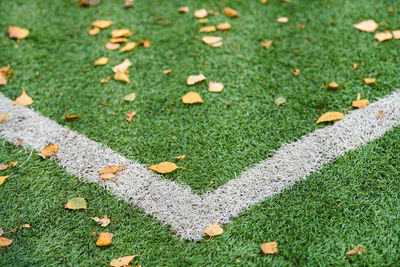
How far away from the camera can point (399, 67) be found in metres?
2.83

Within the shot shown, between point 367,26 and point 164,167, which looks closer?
point 164,167

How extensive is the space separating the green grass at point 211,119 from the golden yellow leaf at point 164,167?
5 centimetres

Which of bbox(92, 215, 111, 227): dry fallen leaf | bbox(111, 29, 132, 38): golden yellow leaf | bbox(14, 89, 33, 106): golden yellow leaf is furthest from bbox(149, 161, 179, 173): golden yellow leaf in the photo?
bbox(111, 29, 132, 38): golden yellow leaf

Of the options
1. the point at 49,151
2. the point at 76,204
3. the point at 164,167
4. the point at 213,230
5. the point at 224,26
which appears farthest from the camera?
the point at 224,26

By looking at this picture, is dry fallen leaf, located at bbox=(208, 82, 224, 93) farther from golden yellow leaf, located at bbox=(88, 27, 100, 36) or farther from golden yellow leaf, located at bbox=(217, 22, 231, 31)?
golden yellow leaf, located at bbox=(88, 27, 100, 36)

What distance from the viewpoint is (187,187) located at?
2.19 m

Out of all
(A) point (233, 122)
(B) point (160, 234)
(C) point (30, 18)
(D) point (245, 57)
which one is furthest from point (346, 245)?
(C) point (30, 18)

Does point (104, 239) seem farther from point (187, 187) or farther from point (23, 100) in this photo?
point (23, 100)

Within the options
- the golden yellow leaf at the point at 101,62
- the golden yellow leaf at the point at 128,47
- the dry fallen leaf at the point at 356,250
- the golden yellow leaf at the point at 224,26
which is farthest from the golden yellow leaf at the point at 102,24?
the dry fallen leaf at the point at 356,250

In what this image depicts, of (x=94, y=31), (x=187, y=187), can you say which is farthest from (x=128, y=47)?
(x=187, y=187)

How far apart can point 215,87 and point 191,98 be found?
206 mm

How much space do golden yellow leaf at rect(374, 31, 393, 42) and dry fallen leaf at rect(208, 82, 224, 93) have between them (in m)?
1.31

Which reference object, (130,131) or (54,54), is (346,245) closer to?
(130,131)

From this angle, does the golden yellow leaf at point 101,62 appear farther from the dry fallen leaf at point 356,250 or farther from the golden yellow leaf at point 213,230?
the dry fallen leaf at point 356,250
